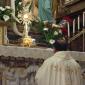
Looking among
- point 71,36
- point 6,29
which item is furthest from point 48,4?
point 6,29

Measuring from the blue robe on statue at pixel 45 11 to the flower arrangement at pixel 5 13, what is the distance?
3.23ft

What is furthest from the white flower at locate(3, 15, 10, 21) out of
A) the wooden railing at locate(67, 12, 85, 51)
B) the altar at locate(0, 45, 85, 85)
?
the wooden railing at locate(67, 12, 85, 51)

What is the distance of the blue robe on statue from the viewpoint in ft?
28.2

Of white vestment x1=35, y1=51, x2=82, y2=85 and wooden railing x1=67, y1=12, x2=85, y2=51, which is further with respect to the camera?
wooden railing x1=67, y1=12, x2=85, y2=51

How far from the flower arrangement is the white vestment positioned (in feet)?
8.68

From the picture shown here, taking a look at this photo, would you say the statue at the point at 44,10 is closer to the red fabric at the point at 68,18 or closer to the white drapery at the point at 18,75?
the red fabric at the point at 68,18

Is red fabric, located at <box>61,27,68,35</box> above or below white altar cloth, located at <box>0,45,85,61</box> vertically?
above

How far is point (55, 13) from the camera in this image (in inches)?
353

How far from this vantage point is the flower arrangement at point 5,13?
7576 mm

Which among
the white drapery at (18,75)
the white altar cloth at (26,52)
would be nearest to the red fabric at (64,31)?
the white altar cloth at (26,52)

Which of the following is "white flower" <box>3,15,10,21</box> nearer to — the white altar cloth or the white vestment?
the white altar cloth

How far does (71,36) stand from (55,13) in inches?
28.1

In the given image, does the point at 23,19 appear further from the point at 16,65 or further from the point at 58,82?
the point at 58,82

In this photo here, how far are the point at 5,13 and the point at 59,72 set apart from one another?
293 cm
